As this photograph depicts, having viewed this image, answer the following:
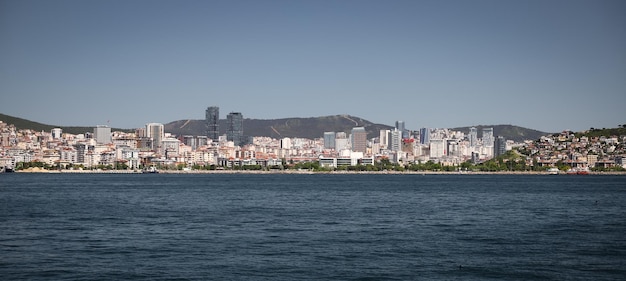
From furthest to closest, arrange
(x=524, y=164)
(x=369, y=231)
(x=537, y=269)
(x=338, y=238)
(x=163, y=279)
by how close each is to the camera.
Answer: (x=524, y=164)
(x=369, y=231)
(x=338, y=238)
(x=537, y=269)
(x=163, y=279)

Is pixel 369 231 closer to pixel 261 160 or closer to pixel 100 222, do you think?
pixel 100 222

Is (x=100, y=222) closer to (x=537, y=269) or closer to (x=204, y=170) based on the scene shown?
(x=537, y=269)

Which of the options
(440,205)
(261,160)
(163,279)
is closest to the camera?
(163,279)

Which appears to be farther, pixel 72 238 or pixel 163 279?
pixel 72 238

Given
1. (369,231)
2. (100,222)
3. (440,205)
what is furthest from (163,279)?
(440,205)

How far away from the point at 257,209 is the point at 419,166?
12713 cm

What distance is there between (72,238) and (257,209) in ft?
41.1

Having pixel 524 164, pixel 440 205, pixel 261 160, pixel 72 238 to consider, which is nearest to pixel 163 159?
pixel 261 160

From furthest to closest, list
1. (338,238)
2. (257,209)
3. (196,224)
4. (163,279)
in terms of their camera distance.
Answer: (257,209), (196,224), (338,238), (163,279)

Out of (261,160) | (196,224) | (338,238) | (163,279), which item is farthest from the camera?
(261,160)

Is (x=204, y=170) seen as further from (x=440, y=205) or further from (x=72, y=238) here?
(x=72, y=238)

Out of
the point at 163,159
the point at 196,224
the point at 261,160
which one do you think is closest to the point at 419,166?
the point at 261,160

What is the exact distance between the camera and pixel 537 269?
54.5 ft

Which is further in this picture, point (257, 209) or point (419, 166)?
point (419, 166)
